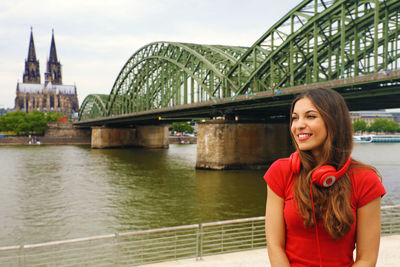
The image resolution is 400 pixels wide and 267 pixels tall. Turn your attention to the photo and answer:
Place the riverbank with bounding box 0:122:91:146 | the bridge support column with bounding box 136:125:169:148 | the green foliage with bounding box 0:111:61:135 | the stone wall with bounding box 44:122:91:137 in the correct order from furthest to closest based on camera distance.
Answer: the stone wall with bounding box 44:122:91:137, the green foliage with bounding box 0:111:61:135, the riverbank with bounding box 0:122:91:146, the bridge support column with bounding box 136:125:169:148

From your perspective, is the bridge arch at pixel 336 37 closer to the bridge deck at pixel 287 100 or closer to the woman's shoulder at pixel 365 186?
the bridge deck at pixel 287 100

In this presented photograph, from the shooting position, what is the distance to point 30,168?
4178cm

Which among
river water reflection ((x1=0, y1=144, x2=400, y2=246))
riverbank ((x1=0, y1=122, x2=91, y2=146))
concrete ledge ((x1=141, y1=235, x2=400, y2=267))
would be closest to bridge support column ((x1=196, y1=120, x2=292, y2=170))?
river water reflection ((x1=0, y1=144, x2=400, y2=246))

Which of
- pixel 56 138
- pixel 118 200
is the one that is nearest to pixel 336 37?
pixel 118 200

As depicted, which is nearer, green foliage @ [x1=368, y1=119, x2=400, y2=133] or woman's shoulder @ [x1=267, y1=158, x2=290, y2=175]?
woman's shoulder @ [x1=267, y1=158, x2=290, y2=175]

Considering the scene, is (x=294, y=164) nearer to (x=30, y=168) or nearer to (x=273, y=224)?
(x=273, y=224)

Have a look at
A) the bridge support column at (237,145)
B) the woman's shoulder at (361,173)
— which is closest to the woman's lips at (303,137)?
the woman's shoulder at (361,173)

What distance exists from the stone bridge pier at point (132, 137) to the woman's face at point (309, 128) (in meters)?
84.2

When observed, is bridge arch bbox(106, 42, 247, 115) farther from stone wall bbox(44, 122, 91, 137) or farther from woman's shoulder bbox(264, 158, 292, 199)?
woman's shoulder bbox(264, 158, 292, 199)

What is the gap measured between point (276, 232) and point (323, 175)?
533 millimetres

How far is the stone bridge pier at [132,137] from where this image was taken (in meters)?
87.8

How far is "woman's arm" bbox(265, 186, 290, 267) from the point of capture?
2.72 meters

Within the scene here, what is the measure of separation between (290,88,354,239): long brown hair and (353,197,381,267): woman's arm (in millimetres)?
98

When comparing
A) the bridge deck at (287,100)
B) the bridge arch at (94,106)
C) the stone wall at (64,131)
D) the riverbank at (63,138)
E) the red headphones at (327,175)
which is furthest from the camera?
the stone wall at (64,131)
